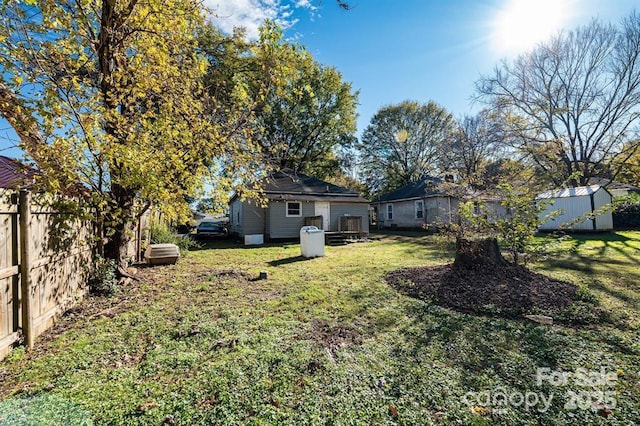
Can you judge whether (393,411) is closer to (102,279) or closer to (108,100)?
(102,279)

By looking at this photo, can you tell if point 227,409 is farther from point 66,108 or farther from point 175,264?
point 175,264

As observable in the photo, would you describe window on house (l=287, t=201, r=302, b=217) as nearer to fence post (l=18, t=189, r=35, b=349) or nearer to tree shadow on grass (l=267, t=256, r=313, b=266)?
tree shadow on grass (l=267, t=256, r=313, b=266)

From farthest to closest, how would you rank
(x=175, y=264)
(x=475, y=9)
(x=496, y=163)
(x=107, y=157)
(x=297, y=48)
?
(x=496, y=163), (x=175, y=264), (x=475, y=9), (x=297, y=48), (x=107, y=157)

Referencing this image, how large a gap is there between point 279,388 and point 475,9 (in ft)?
30.5

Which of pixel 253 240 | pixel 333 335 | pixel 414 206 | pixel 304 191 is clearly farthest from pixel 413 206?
pixel 333 335

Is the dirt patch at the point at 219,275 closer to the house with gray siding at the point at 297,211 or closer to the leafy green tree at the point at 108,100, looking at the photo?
the leafy green tree at the point at 108,100

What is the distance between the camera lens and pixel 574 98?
18.3 m

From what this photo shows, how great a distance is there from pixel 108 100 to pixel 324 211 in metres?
12.6

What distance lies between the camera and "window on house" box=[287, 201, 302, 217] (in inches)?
602

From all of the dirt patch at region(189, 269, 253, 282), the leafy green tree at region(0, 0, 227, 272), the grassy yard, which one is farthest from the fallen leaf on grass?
the dirt patch at region(189, 269, 253, 282)

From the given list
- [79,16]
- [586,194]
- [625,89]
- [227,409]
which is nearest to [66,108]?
[79,16]

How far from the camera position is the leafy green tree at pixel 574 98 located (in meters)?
16.6

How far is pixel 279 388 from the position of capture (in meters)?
2.43

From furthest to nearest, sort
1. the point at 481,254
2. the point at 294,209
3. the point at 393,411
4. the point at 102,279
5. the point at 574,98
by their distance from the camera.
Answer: the point at 574,98 → the point at 294,209 → the point at 481,254 → the point at 102,279 → the point at 393,411
